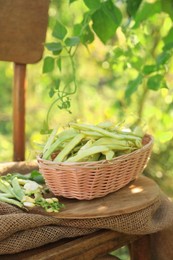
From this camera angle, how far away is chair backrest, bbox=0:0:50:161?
1.30 m

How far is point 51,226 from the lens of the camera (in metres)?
0.80

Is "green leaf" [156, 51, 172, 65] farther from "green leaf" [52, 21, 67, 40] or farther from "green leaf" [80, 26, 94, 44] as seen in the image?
"green leaf" [52, 21, 67, 40]

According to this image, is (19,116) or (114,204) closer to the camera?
(114,204)

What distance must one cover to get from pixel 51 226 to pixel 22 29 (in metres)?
0.70

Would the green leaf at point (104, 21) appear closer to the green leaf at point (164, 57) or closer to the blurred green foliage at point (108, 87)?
the green leaf at point (164, 57)

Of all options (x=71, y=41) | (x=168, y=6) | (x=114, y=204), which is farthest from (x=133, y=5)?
(x=114, y=204)

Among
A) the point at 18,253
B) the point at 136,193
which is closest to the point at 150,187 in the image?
the point at 136,193

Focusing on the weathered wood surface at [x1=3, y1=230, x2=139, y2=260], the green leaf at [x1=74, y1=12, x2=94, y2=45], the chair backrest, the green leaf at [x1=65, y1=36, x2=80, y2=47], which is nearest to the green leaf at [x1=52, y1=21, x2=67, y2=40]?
the green leaf at [x1=65, y1=36, x2=80, y2=47]

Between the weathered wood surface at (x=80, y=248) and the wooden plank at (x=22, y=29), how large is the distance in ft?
2.18

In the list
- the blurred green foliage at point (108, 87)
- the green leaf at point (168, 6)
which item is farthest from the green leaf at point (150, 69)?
the green leaf at point (168, 6)

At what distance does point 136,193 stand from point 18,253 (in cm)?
27

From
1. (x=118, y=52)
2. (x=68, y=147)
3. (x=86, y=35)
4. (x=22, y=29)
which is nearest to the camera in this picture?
(x=68, y=147)

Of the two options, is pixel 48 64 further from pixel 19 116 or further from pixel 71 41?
pixel 19 116

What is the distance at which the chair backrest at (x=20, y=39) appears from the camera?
130 cm
